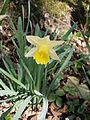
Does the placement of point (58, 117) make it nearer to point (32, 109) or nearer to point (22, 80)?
point (32, 109)

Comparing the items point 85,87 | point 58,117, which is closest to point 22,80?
point 58,117

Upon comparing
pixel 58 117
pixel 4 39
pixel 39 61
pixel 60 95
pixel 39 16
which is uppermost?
pixel 39 16

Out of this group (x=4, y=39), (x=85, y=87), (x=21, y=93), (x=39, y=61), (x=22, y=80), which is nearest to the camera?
(x=39, y=61)

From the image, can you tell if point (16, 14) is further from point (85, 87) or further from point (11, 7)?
point (85, 87)

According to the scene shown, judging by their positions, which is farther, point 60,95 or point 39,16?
point 39,16

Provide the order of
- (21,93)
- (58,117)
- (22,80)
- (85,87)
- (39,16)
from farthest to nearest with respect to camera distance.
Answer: (39,16), (85,87), (58,117), (22,80), (21,93)

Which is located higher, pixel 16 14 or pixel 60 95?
pixel 16 14

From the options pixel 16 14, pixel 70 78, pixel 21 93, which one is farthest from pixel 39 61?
pixel 16 14
